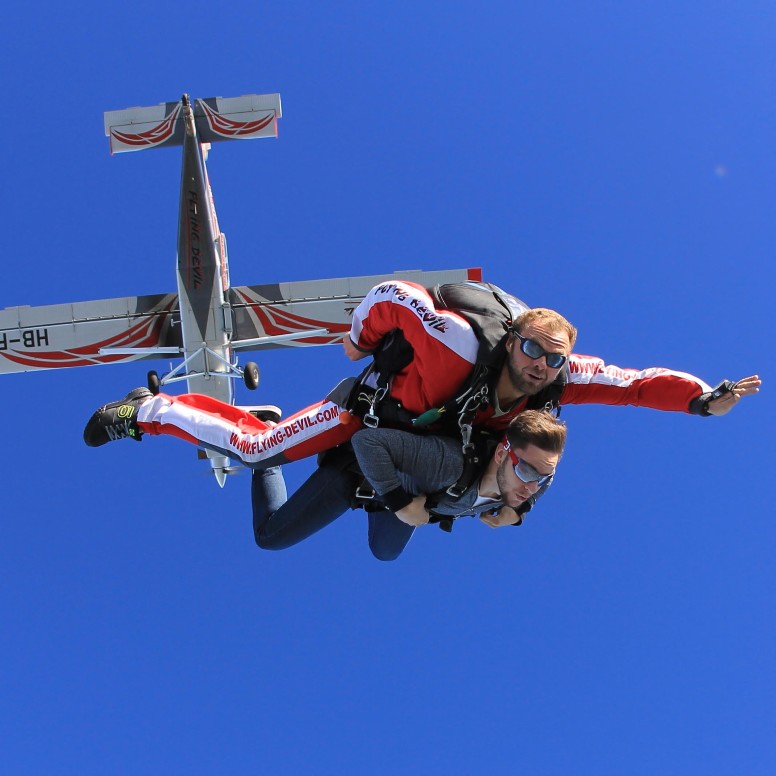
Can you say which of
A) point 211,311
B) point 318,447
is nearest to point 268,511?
point 318,447

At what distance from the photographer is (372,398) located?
16.7 ft

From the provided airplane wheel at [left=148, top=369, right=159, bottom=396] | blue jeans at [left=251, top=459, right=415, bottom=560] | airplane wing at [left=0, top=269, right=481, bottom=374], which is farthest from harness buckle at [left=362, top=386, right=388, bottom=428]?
airplane wing at [left=0, top=269, right=481, bottom=374]

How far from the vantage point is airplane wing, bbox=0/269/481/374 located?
59.8ft

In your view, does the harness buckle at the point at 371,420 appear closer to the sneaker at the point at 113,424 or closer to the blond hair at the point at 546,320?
the blond hair at the point at 546,320

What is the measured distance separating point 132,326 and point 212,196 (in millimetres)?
3583

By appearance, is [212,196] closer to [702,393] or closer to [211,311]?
[211,311]

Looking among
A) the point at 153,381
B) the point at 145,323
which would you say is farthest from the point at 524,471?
the point at 145,323

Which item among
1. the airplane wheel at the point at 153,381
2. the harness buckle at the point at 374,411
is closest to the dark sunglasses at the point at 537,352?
the harness buckle at the point at 374,411

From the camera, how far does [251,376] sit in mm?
16828

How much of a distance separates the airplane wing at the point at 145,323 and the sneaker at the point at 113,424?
38.3 ft

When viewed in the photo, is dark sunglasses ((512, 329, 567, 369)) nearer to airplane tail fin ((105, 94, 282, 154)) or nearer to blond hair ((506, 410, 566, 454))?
blond hair ((506, 410, 566, 454))

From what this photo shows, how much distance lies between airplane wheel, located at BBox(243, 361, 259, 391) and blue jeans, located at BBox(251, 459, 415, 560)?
10.5 meters

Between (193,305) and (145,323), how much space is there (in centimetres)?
192

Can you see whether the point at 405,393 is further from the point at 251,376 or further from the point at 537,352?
the point at 251,376
